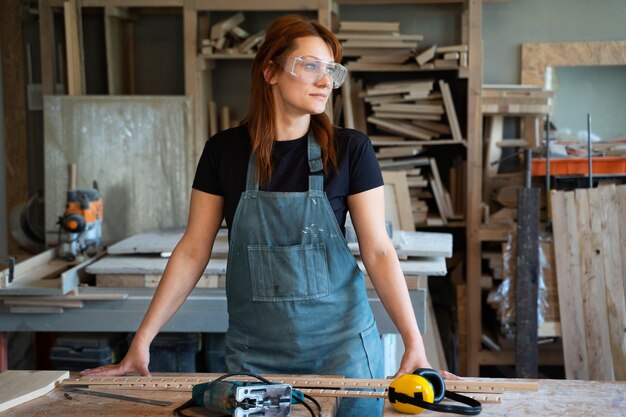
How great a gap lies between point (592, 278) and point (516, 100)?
123cm

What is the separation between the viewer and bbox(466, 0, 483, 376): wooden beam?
178 inches

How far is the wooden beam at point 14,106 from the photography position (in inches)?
197

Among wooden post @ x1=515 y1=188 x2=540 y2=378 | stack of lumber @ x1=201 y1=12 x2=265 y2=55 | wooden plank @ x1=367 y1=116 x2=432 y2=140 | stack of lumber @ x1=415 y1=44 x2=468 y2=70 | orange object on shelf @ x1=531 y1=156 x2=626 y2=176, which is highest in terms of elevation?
stack of lumber @ x1=201 y1=12 x2=265 y2=55

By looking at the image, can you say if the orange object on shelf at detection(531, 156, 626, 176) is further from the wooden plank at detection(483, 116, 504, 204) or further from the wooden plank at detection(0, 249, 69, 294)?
the wooden plank at detection(0, 249, 69, 294)

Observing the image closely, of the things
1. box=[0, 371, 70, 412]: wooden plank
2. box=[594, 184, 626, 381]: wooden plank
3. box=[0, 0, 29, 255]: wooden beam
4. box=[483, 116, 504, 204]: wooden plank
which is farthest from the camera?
box=[0, 0, 29, 255]: wooden beam

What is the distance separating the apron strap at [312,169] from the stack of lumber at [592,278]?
1.87 meters

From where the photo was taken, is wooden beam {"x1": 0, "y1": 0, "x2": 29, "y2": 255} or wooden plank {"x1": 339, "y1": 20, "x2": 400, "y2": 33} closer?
wooden plank {"x1": 339, "y1": 20, "x2": 400, "y2": 33}

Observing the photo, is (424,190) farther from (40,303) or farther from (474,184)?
(40,303)

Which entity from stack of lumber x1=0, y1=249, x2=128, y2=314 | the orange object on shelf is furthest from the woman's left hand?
the orange object on shelf

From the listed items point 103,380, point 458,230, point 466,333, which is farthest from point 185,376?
point 458,230

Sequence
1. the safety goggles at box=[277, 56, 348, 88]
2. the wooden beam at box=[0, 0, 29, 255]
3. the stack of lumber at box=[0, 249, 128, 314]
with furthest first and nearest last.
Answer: the wooden beam at box=[0, 0, 29, 255] < the stack of lumber at box=[0, 249, 128, 314] < the safety goggles at box=[277, 56, 348, 88]

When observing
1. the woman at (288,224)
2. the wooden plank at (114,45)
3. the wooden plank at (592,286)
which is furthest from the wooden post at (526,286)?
the wooden plank at (114,45)

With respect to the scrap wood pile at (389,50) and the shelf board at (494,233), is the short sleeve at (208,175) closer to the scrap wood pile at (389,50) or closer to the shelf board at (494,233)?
the scrap wood pile at (389,50)

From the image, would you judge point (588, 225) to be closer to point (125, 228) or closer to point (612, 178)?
point (612, 178)
